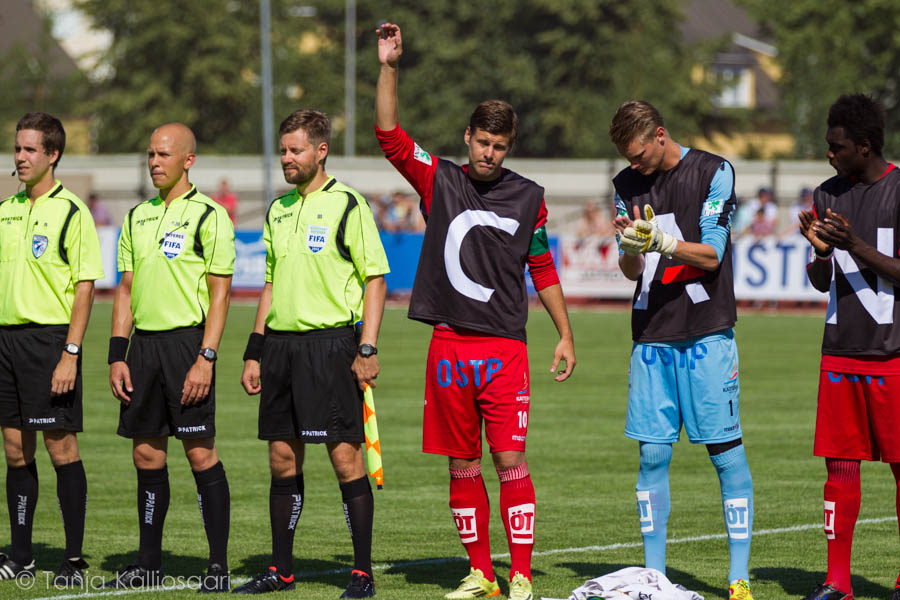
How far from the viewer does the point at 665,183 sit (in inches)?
275

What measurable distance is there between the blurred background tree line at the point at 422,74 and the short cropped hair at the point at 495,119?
173 ft

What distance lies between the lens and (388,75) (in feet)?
22.9

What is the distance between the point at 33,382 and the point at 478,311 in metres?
2.43

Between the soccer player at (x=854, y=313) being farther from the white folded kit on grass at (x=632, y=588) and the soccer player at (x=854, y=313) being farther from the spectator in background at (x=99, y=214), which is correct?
the spectator in background at (x=99, y=214)

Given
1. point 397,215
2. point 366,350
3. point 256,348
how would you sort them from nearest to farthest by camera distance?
point 366,350
point 256,348
point 397,215

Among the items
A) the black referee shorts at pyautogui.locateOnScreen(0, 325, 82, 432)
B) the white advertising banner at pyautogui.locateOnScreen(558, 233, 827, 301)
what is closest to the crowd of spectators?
the white advertising banner at pyautogui.locateOnScreen(558, 233, 827, 301)

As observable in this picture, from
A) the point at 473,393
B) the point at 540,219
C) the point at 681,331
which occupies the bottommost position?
the point at 473,393

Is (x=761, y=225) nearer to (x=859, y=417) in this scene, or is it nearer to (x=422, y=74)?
(x=859, y=417)

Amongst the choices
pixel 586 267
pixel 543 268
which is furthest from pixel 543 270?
pixel 586 267

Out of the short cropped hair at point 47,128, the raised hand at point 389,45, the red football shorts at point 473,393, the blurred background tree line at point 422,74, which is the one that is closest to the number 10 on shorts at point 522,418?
the red football shorts at point 473,393

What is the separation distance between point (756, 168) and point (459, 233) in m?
32.1

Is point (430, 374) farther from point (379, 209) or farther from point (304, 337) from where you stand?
point (379, 209)

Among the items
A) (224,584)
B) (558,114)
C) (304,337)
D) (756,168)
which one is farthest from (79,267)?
(558,114)

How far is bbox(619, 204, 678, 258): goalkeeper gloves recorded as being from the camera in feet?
21.4
